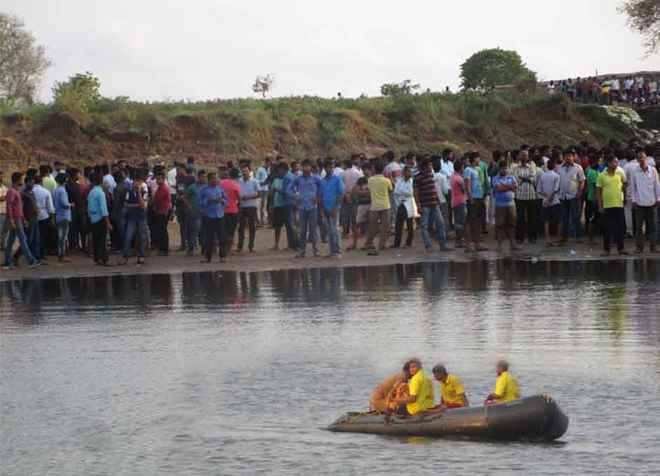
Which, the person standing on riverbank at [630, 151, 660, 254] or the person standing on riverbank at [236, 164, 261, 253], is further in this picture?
the person standing on riverbank at [236, 164, 261, 253]

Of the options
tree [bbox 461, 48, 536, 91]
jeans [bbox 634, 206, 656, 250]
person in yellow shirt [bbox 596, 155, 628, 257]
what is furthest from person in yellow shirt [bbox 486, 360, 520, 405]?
tree [bbox 461, 48, 536, 91]

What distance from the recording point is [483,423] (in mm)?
13234

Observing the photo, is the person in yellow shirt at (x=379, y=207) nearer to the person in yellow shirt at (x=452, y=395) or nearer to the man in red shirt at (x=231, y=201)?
the man in red shirt at (x=231, y=201)

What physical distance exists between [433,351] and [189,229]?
13.6 m

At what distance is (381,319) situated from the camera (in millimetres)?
20125

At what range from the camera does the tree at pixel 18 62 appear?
283 feet

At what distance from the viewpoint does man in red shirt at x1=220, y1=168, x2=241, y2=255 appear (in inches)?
1124

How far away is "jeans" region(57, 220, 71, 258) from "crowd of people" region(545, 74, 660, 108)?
Answer: 3891 cm

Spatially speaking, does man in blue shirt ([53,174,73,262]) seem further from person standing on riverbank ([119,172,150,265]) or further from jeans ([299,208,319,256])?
jeans ([299,208,319,256])

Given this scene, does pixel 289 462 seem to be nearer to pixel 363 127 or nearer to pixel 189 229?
pixel 189 229

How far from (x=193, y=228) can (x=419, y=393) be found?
16.7 metres

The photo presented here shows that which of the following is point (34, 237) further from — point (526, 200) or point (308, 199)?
point (526, 200)

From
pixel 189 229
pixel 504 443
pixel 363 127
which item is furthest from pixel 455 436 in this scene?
pixel 363 127

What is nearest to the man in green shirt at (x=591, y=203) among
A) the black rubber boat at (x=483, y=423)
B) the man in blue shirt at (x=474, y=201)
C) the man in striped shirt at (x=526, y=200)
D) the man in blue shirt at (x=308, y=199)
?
the man in striped shirt at (x=526, y=200)
